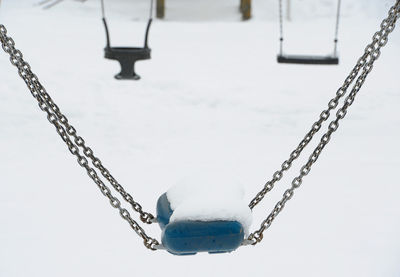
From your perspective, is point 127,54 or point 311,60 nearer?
point 127,54

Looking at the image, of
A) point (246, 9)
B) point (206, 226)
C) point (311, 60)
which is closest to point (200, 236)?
point (206, 226)

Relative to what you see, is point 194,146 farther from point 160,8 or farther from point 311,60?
point 160,8

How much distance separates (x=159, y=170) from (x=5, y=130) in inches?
59.9

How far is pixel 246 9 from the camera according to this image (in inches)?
356

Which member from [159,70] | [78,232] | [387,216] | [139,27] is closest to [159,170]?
[78,232]

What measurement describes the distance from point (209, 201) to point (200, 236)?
0.11 metres

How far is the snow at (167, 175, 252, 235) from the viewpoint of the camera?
4.52 ft

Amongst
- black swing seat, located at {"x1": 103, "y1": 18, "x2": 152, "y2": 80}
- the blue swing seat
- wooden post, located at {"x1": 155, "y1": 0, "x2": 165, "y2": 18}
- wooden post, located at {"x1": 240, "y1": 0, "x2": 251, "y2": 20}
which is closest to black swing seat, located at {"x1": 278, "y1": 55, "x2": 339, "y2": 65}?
black swing seat, located at {"x1": 103, "y1": 18, "x2": 152, "y2": 80}

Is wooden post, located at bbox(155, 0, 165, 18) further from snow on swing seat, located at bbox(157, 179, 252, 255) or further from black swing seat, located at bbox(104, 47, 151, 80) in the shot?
snow on swing seat, located at bbox(157, 179, 252, 255)

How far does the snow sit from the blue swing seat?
0.02 meters

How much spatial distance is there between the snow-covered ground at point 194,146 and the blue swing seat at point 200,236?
1.04ft

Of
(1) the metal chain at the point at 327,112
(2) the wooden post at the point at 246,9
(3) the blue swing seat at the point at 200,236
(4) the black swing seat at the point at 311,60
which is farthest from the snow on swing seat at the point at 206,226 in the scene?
(2) the wooden post at the point at 246,9

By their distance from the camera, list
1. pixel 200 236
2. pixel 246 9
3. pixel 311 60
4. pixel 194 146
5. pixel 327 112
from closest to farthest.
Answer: pixel 200 236 → pixel 327 112 → pixel 311 60 → pixel 194 146 → pixel 246 9

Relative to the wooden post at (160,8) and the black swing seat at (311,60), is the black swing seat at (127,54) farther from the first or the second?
the wooden post at (160,8)
